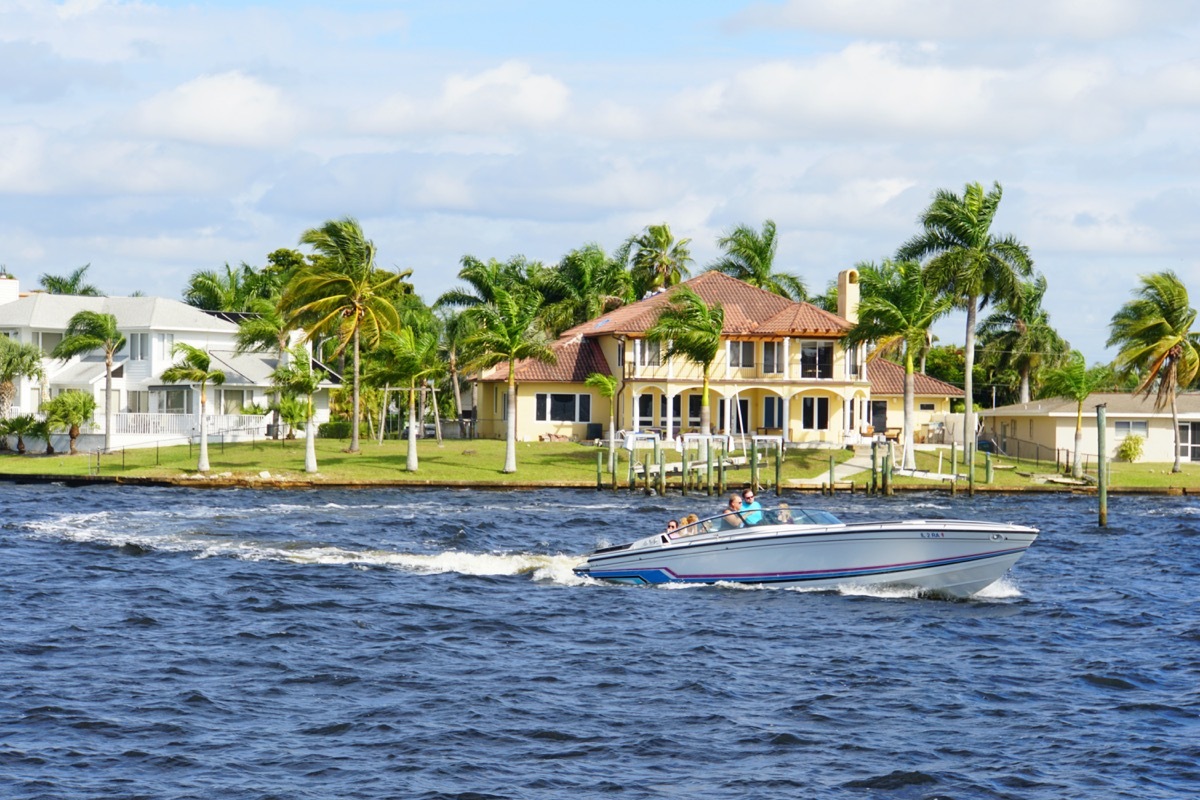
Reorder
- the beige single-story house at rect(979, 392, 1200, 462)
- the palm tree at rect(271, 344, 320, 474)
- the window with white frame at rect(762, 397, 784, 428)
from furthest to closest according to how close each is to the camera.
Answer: the window with white frame at rect(762, 397, 784, 428)
the beige single-story house at rect(979, 392, 1200, 462)
the palm tree at rect(271, 344, 320, 474)

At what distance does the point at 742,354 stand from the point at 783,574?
40149mm

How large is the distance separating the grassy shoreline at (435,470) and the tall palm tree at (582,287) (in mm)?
18181

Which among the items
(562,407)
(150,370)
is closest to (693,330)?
(562,407)

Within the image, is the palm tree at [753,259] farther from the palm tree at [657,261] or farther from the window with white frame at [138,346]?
the window with white frame at [138,346]

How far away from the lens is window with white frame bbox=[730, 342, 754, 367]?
6844cm

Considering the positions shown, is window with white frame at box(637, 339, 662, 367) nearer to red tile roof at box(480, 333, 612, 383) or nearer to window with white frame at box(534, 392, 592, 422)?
red tile roof at box(480, 333, 612, 383)

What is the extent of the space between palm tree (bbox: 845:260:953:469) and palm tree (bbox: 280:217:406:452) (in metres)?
20.1

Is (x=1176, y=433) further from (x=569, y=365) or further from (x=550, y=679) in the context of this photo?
(x=550, y=679)

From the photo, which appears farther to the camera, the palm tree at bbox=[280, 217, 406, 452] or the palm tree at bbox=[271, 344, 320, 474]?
the palm tree at bbox=[280, 217, 406, 452]

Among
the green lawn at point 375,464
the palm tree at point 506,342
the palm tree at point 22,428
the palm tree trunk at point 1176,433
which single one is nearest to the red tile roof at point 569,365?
the green lawn at point 375,464

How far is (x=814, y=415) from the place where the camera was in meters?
69.5

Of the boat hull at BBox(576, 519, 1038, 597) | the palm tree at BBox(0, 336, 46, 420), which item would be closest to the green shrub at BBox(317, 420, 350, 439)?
the palm tree at BBox(0, 336, 46, 420)

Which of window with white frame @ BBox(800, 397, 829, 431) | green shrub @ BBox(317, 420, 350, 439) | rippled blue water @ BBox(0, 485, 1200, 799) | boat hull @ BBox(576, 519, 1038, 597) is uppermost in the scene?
window with white frame @ BBox(800, 397, 829, 431)

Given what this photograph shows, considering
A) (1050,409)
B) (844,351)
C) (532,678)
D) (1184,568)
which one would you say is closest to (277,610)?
(532,678)
